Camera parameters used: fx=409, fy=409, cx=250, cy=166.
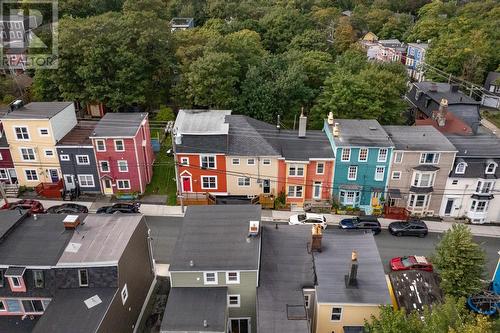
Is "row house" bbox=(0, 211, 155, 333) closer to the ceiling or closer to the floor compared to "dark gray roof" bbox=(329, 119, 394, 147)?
closer to the floor

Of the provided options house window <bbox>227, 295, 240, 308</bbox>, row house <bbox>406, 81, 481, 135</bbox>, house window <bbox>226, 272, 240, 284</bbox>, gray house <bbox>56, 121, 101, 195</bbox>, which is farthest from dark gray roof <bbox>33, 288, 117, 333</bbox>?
row house <bbox>406, 81, 481, 135</bbox>

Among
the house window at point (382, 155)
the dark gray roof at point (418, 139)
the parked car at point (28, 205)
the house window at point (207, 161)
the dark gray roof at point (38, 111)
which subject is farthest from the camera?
the dark gray roof at point (38, 111)

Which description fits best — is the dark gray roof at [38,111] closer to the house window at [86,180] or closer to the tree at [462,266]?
the house window at [86,180]

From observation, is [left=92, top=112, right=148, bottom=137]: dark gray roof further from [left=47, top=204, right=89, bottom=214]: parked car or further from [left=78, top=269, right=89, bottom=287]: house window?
[left=78, top=269, right=89, bottom=287]: house window

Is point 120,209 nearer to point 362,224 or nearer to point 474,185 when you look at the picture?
point 362,224

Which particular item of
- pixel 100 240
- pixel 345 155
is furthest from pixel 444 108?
pixel 100 240

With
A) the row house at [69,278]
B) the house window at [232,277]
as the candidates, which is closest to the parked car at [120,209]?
the row house at [69,278]
